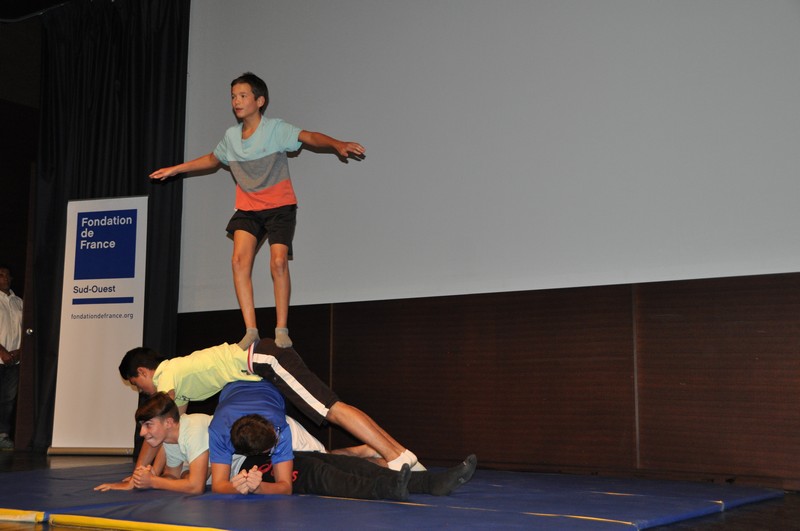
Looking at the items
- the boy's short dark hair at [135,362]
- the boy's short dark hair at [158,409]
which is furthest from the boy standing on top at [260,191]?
the boy's short dark hair at [158,409]

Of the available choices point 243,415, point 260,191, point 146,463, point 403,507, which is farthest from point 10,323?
point 403,507

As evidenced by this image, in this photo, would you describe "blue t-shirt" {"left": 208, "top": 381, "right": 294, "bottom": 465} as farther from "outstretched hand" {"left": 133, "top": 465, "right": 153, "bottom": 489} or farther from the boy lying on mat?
"outstretched hand" {"left": 133, "top": 465, "right": 153, "bottom": 489}

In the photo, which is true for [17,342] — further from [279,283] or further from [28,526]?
[28,526]

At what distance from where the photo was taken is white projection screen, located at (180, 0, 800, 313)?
493 centimetres

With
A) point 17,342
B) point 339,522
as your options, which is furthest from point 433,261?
point 17,342

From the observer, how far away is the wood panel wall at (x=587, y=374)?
4746 millimetres

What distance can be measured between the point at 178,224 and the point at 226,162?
1.90m

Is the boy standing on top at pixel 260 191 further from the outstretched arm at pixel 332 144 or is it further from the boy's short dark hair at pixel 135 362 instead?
the boy's short dark hair at pixel 135 362

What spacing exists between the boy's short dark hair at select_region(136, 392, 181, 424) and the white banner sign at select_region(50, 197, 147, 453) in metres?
2.55

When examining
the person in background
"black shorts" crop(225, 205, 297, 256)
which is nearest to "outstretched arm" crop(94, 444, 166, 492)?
"black shorts" crop(225, 205, 297, 256)

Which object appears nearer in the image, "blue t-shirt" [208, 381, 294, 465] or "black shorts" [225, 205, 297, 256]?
"blue t-shirt" [208, 381, 294, 465]

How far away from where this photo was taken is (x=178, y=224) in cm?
700

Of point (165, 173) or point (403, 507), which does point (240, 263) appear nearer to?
point (165, 173)

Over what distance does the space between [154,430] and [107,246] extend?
311cm
